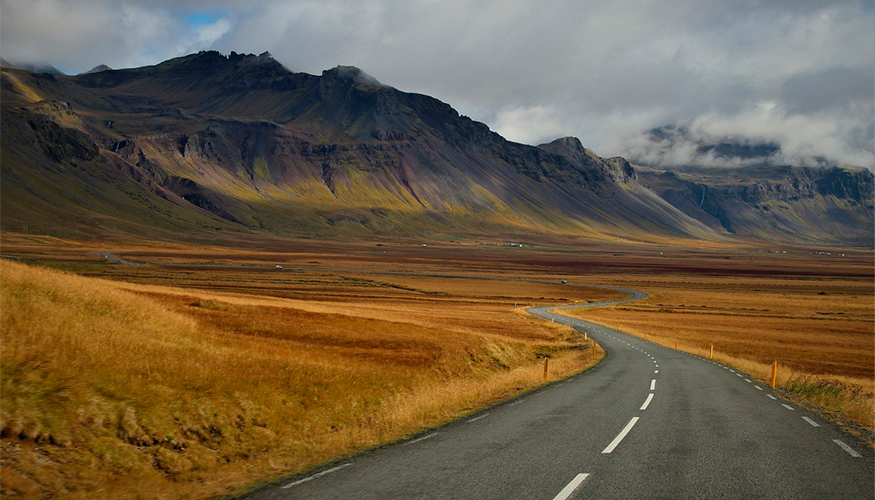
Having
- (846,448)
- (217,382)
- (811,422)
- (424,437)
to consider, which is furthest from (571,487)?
(811,422)

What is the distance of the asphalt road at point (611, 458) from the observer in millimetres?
9883

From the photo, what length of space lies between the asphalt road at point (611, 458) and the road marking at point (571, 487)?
0.03 m

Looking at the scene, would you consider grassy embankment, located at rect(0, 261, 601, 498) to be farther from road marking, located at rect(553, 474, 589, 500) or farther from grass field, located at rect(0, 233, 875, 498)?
road marking, located at rect(553, 474, 589, 500)

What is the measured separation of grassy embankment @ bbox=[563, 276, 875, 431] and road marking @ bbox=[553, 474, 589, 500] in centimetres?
1155

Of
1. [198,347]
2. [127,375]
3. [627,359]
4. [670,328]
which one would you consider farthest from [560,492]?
[670,328]

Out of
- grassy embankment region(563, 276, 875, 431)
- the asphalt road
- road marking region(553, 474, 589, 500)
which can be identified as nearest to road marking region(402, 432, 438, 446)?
the asphalt road

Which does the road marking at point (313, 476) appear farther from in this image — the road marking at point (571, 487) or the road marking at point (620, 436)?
the road marking at point (620, 436)

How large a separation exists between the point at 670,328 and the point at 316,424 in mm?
62769

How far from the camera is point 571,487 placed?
9797mm

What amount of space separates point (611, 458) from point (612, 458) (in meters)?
0.02

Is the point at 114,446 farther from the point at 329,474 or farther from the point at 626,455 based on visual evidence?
the point at 626,455

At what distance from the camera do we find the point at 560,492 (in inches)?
376

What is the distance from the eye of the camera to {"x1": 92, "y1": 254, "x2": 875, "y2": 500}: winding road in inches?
389

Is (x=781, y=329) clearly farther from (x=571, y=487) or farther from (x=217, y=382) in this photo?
(x=571, y=487)
